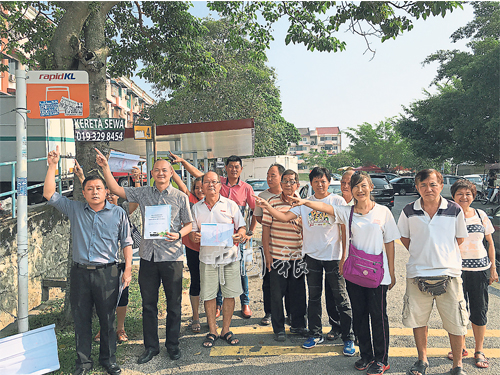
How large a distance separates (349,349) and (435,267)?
1182 millimetres

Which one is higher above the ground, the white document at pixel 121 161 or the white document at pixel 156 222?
the white document at pixel 121 161

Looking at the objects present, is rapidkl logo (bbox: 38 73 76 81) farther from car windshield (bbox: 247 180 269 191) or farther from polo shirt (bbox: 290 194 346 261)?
car windshield (bbox: 247 180 269 191)

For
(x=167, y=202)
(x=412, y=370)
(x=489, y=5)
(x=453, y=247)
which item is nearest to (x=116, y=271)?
(x=167, y=202)

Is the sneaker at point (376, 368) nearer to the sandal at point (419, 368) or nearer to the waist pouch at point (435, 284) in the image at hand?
the sandal at point (419, 368)

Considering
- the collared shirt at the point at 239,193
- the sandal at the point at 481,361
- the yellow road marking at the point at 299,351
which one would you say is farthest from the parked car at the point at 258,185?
the sandal at the point at 481,361

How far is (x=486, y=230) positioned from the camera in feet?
11.9

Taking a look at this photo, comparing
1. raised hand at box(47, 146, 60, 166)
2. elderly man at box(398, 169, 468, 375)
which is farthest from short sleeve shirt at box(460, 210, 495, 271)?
raised hand at box(47, 146, 60, 166)

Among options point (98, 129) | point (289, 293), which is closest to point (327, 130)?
point (289, 293)

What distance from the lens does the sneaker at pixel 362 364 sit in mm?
3438

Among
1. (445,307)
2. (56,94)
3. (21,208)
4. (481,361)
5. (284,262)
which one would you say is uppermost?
(56,94)

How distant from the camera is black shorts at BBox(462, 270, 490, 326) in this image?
3512 mm

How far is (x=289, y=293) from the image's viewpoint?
13.9ft

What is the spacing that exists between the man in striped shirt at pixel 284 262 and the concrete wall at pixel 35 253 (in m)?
3.11

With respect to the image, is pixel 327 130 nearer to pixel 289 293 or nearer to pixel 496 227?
pixel 496 227
